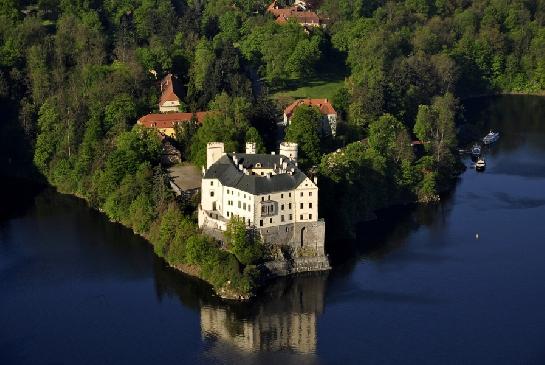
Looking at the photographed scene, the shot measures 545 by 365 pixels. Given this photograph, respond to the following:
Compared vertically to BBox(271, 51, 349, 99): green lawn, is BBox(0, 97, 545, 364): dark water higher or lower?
lower

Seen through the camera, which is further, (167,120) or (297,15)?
(297,15)

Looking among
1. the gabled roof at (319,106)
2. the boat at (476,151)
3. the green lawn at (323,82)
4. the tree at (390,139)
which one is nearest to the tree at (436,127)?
the boat at (476,151)

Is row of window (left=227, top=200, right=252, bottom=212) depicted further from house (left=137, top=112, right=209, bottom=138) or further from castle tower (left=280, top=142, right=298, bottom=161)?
house (left=137, top=112, right=209, bottom=138)

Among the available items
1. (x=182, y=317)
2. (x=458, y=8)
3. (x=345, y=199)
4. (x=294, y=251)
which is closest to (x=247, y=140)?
(x=345, y=199)

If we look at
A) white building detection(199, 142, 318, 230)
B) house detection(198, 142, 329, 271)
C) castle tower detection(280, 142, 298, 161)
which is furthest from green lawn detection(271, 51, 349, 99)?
house detection(198, 142, 329, 271)

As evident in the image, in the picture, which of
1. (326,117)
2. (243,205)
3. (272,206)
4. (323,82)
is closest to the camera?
(272,206)

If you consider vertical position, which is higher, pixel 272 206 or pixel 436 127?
pixel 436 127

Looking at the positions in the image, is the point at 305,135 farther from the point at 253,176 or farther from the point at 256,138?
the point at 253,176

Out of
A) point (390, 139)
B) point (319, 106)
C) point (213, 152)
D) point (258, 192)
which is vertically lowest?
point (258, 192)

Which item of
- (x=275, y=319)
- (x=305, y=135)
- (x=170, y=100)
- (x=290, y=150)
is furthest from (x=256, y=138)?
(x=275, y=319)
